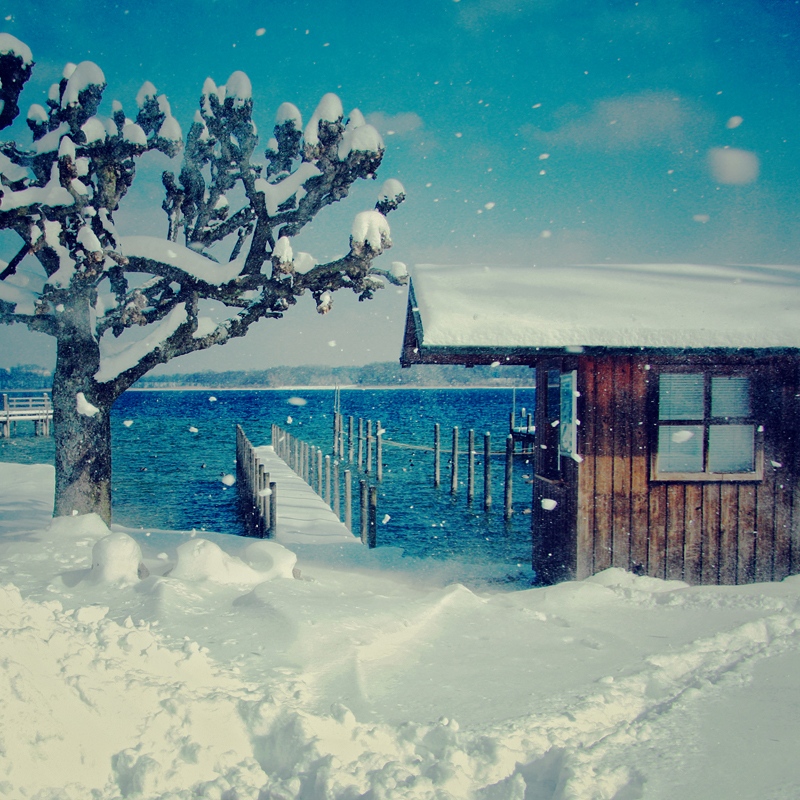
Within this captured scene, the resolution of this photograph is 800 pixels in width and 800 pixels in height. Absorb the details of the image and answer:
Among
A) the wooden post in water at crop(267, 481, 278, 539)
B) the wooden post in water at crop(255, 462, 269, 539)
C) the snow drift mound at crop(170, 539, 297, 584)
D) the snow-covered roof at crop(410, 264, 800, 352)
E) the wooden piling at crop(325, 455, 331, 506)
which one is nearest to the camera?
the snow drift mound at crop(170, 539, 297, 584)

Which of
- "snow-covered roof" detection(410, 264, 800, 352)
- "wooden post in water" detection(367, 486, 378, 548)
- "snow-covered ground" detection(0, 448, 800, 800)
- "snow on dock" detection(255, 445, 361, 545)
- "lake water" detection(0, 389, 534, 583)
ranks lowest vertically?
"lake water" detection(0, 389, 534, 583)

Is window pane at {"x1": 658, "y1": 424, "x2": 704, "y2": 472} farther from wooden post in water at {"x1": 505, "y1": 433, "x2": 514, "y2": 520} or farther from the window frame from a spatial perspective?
wooden post in water at {"x1": 505, "y1": 433, "x2": 514, "y2": 520}

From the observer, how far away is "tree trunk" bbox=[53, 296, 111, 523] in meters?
7.92

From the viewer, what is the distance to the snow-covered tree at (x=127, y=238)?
698cm

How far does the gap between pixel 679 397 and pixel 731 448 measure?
867mm

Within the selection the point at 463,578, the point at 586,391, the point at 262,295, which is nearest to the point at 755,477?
the point at 586,391

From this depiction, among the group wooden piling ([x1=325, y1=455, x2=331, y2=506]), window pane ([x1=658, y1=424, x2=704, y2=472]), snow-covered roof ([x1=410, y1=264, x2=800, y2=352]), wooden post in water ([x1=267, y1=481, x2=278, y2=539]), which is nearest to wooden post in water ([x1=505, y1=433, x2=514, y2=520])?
wooden piling ([x1=325, y1=455, x2=331, y2=506])

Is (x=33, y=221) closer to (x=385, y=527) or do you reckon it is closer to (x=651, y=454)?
(x=651, y=454)

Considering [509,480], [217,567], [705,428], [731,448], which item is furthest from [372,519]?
[509,480]

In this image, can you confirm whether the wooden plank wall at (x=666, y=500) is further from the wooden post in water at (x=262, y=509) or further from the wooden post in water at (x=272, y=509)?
the wooden post in water at (x=262, y=509)

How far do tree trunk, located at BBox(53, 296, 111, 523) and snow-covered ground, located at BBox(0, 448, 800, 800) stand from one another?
1.79 meters

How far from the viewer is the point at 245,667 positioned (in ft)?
13.0

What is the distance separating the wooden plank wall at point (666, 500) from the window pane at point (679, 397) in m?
0.19

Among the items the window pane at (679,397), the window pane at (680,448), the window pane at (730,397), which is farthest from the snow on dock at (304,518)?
the window pane at (730,397)
